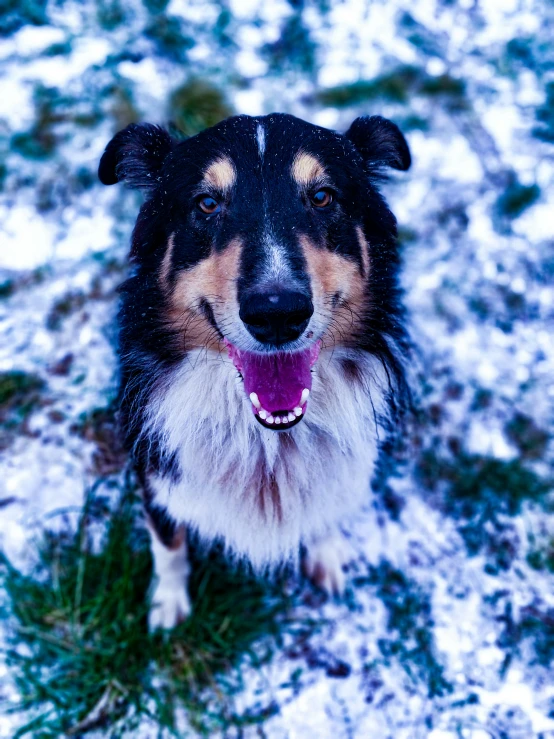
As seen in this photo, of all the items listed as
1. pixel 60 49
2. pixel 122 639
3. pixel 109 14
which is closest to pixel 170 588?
pixel 122 639

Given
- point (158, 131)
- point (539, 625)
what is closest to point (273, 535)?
point (539, 625)

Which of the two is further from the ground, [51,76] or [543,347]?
[51,76]

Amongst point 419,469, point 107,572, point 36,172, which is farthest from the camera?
point 36,172

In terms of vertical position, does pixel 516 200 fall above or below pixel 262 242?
above

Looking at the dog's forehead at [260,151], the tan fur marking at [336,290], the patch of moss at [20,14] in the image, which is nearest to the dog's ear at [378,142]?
the dog's forehead at [260,151]

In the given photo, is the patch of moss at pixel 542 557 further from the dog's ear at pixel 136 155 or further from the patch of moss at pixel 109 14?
the patch of moss at pixel 109 14

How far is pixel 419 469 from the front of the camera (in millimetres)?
3066

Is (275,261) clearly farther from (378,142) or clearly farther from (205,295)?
(378,142)

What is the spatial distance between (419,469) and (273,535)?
1.14 meters

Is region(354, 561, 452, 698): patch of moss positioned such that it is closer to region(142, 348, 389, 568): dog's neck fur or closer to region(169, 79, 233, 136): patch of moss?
region(142, 348, 389, 568): dog's neck fur

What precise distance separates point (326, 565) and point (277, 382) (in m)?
1.23

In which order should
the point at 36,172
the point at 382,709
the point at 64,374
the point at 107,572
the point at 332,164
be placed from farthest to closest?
1. the point at 36,172
2. the point at 64,374
3. the point at 107,572
4. the point at 382,709
5. the point at 332,164

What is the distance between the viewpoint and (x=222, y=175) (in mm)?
1981

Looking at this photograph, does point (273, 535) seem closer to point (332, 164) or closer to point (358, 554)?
point (358, 554)
